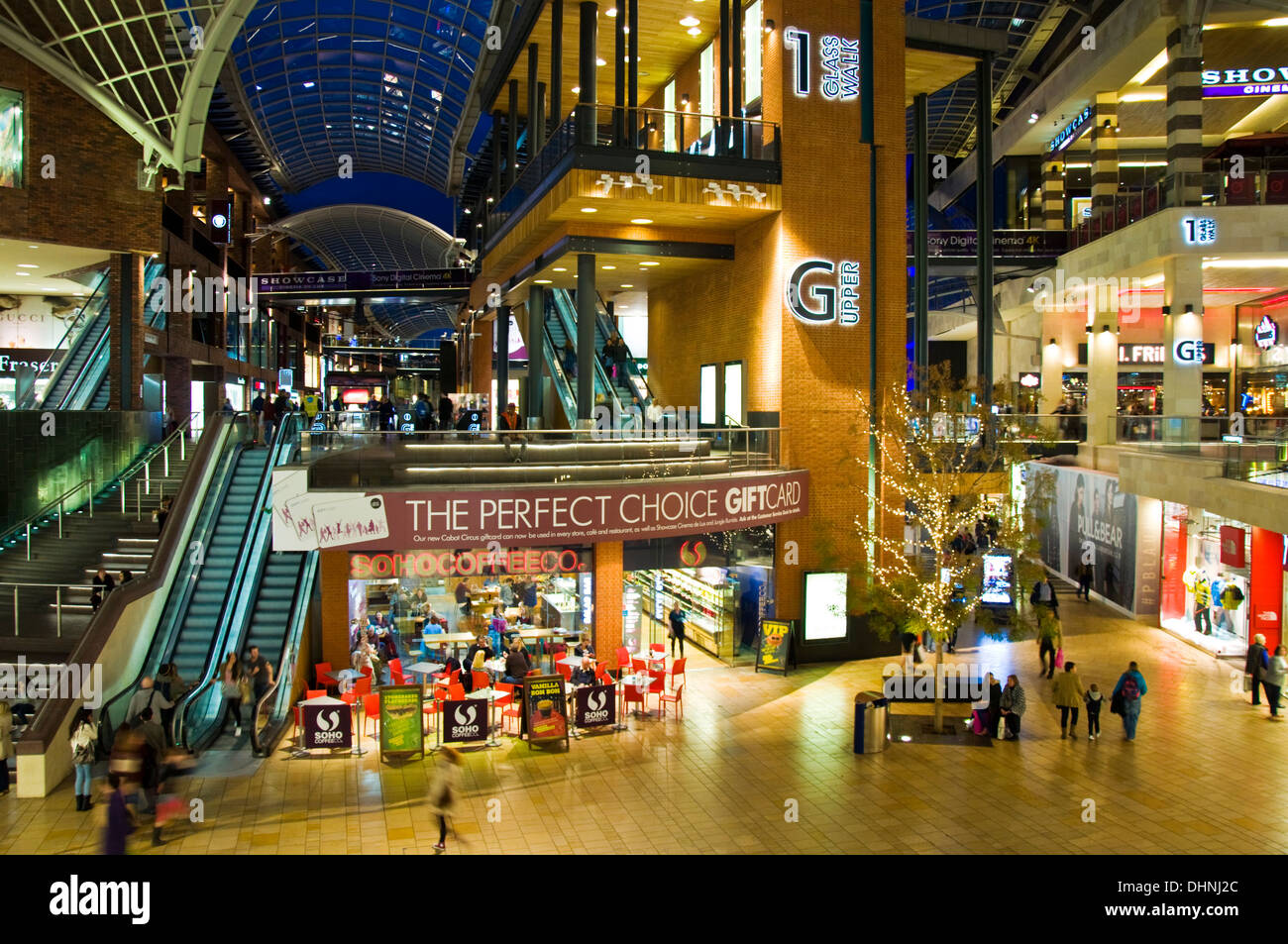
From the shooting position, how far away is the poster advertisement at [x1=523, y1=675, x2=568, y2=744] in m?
16.4

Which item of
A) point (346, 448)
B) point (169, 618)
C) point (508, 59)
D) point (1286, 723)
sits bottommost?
point (1286, 723)

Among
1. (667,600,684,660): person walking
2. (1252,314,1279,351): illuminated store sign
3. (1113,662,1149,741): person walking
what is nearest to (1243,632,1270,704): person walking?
(1113,662,1149,741): person walking

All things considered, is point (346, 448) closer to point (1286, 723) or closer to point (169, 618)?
point (169, 618)

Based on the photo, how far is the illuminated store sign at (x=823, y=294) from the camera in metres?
23.0

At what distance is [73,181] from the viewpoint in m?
25.6

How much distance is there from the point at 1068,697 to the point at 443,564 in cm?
1160

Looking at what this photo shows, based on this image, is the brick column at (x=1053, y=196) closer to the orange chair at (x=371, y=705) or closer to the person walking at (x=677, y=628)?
the person walking at (x=677, y=628)

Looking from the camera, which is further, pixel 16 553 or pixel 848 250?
pixel 848 250

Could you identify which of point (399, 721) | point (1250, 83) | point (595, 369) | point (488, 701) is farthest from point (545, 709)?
point (1250, 83)

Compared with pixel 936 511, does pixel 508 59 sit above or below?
above

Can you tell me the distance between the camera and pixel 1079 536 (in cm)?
3222
